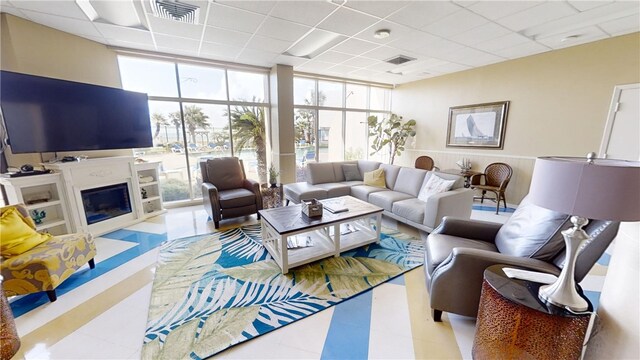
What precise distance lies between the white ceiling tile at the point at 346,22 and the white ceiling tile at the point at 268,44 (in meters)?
0.78

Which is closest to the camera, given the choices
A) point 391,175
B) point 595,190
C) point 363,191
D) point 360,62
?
point 595,190

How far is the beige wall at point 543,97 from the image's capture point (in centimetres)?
322

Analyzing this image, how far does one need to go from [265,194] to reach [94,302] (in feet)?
7.49

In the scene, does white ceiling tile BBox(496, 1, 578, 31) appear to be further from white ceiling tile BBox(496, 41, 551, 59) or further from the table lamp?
the table lamp

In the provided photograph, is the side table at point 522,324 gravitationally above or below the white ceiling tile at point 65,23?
below

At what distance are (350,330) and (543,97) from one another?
4760mm

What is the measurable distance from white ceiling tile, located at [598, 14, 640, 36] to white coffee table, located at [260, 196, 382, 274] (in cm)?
353

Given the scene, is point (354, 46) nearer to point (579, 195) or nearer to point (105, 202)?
point (579, 195)

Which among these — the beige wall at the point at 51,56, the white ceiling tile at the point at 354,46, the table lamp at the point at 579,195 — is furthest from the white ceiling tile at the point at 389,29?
the beige wall at the point at 51,56

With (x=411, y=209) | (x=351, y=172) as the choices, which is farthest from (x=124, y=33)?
(x=411, y=209)

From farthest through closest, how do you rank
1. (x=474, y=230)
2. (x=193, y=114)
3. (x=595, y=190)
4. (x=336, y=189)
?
(x=193, y=114) < (x=336, y=189) < (x=474, y=230) < (x=595, y=190)

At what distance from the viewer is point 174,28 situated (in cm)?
289

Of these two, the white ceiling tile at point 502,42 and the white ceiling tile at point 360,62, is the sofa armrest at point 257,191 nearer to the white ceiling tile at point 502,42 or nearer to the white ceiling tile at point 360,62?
the white ceiling tile at point 360,62

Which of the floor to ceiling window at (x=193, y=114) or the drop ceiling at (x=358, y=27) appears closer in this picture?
the drop ceiling at (x=358, y=27)
